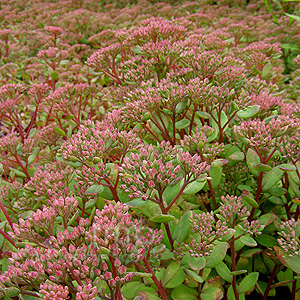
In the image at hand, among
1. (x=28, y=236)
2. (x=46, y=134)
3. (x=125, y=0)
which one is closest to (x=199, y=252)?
(x=28, y=236)

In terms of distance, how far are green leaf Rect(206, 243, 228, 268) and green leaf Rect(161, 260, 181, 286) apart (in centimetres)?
14

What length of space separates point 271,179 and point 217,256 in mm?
513

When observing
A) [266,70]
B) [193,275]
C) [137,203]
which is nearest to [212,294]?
[193,275]

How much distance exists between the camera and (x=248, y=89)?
75.0 inches

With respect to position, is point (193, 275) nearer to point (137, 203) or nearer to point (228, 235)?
point (228, 235)

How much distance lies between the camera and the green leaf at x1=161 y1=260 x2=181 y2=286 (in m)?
1.26

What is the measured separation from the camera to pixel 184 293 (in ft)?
4.62

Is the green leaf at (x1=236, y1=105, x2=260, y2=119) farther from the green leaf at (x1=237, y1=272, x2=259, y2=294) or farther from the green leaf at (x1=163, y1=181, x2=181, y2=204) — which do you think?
the green leaf at (x1=237, y1=272, x2=259, y2=294)

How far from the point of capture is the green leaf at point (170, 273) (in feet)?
4.14

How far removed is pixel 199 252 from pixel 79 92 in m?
1.78

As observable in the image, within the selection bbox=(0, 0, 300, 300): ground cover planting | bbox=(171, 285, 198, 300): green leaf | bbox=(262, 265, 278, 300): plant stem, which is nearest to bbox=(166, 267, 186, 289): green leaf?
bbox=(0, 0, 300, 300): ground cover planting

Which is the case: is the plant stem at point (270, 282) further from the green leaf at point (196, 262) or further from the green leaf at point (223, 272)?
the green leaf at point (196, 262)

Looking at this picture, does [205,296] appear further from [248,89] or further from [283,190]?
[248,89]

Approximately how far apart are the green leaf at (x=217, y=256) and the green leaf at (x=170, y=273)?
0.14 m
